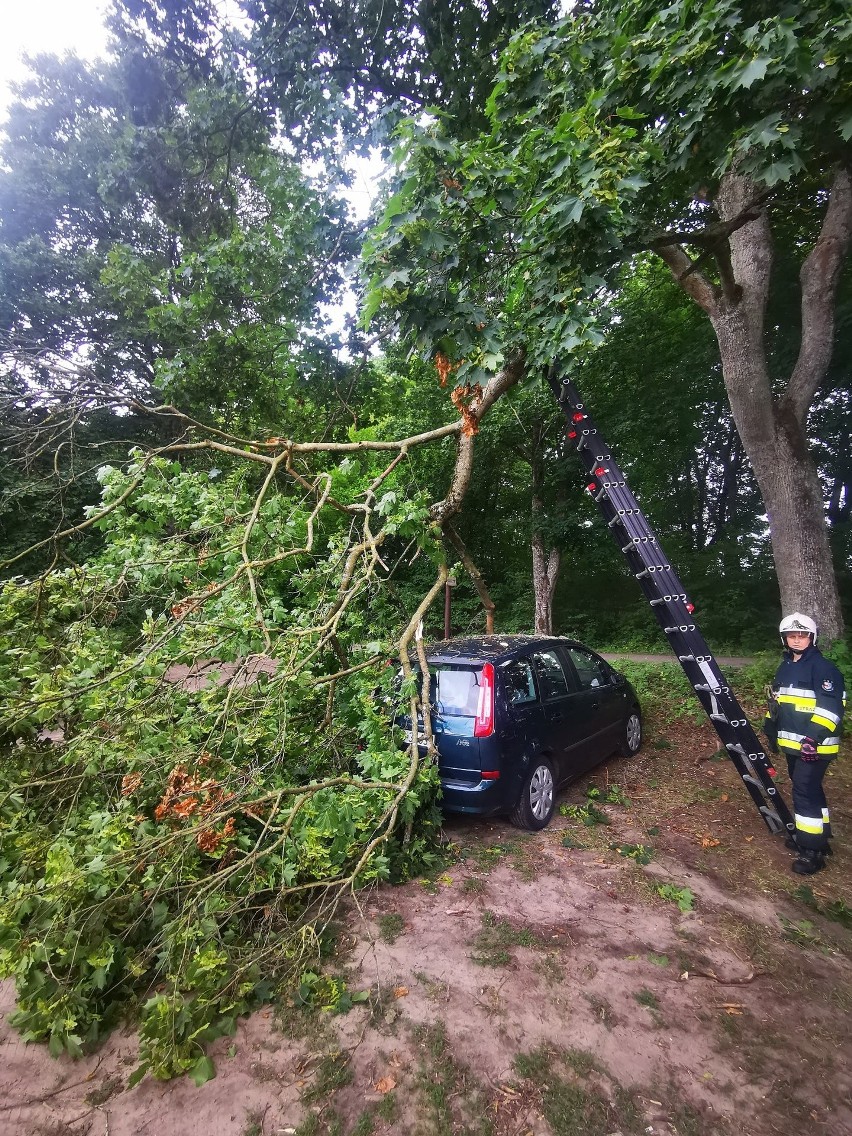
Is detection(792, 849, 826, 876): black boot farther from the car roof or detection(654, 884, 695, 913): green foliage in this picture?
the car roof

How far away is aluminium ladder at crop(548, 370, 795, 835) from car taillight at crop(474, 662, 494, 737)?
60.9 inches

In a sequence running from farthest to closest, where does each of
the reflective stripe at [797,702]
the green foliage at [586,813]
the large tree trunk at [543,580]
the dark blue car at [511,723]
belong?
1. the large tree trunk at [543,580]
2. the green foliage at [586,813]
3. the dark blue car at [511,723]
4. the reflective stripe at [797,702]

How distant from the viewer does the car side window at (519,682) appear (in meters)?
3.96

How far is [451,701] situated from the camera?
154 inches

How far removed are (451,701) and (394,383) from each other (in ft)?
24.5

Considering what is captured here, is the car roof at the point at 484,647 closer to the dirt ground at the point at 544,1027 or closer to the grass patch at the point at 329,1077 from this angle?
the dirt ground at the point at 544,1027

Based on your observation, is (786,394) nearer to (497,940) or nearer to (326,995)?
(497,940)

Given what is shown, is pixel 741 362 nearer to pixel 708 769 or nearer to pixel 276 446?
pixel 708 769

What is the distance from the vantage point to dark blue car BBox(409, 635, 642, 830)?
3.75m

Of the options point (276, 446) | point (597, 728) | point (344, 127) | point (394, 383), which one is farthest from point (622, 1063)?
point (394, 383)

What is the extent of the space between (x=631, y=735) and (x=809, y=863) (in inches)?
93.2

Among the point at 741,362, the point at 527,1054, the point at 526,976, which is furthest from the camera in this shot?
the point at 741,362

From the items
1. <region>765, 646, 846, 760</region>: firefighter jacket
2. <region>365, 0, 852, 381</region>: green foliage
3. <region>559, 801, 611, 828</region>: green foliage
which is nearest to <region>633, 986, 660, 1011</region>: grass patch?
<region>559, 801, 611, 828</region>: green foliage

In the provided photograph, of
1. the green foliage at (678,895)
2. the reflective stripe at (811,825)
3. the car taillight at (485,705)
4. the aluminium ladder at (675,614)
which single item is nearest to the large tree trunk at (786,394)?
the aluminium ladder at (675,614)
